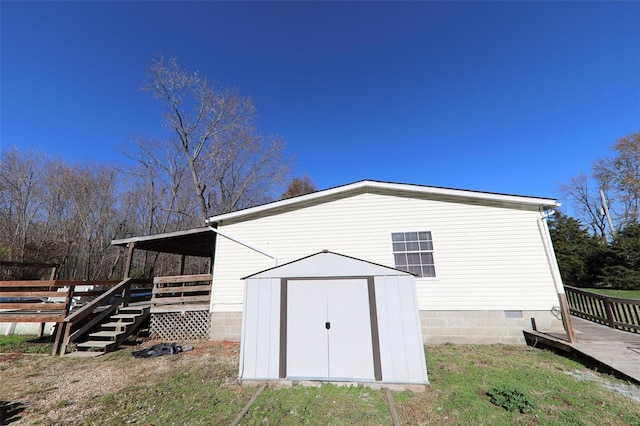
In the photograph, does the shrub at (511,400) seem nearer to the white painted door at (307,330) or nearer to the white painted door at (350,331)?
the white painted door at (350,331)

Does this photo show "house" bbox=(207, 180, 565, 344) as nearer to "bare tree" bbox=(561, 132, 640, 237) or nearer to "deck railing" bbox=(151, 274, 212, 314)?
"deck railing" bbox=(151, 274, 212, 314)

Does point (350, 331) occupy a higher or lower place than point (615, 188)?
lower

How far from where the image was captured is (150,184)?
68.5 ft

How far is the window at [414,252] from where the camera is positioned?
7.49 metres

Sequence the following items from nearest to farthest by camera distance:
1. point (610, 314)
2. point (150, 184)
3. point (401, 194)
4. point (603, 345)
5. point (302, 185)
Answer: point (603, 345)
point (610, 314)
point (401, 194)
point (150, 184)
point (302, 185)

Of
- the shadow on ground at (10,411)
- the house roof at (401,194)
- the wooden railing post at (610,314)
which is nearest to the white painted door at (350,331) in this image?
the house roof at (401,194)

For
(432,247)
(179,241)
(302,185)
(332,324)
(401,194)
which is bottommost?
(332,324)

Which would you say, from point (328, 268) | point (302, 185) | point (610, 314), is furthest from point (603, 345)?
point (302, 185)

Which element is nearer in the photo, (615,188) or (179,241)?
(179,241)

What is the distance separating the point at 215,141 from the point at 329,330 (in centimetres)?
1725

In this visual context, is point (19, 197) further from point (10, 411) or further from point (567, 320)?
point (567, 320)

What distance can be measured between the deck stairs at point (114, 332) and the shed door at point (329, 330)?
593cm

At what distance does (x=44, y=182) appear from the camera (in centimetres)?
1914

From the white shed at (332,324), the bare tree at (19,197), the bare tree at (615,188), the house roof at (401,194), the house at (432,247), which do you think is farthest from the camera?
the bare tree at (615,188)
